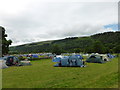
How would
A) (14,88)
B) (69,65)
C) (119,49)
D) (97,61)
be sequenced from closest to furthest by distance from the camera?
(14,88)
(69,65)
(97,61)
(119,49)

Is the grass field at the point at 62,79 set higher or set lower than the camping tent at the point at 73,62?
lower

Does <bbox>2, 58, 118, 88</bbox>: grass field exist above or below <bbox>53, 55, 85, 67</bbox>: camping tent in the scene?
below

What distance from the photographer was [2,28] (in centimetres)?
3341

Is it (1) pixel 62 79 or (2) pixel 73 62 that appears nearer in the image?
(1) pixel 62 79

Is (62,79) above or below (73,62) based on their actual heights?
below

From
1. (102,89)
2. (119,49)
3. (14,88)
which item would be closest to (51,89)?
(14,88)

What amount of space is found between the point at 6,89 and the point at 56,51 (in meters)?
59.7

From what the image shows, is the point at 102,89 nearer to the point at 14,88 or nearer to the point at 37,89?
the point at 37,89

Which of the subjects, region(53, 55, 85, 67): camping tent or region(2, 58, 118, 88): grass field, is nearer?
region(2, 58, 118, 88): grass field

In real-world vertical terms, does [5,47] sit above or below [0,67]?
above

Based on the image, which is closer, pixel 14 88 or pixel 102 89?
pixel 102 89

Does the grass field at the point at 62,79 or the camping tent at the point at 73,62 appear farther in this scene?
the camping tent at the point at 73,62

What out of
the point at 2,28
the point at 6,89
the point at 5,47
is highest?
the point at 2,28

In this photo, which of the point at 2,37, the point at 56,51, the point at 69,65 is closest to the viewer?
the point at 69,65
